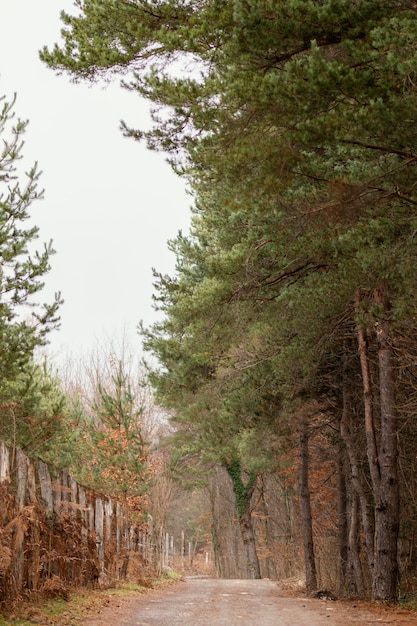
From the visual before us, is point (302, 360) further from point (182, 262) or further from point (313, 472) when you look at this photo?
point (313, 472)

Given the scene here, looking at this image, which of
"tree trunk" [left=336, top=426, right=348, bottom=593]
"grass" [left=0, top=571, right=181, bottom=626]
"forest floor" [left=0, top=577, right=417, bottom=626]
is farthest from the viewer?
"tree trunk" [left=336, top=426, right=348, bottom=593]

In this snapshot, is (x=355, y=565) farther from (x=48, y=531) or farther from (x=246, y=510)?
(x=246, y=510)

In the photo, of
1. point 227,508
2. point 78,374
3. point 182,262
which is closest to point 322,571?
point 182,262

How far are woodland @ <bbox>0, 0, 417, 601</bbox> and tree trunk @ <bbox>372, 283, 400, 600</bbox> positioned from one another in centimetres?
3

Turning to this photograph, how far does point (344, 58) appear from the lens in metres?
7.65

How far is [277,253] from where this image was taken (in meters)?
11.4

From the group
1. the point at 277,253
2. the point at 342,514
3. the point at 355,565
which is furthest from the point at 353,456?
the point at 277,253

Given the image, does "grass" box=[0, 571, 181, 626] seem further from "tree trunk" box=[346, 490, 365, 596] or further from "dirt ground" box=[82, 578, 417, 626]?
"tree trunk" box=[346, 490, 365, 596]

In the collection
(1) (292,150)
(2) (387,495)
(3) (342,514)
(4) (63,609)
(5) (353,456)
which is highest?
(1) (292,150)

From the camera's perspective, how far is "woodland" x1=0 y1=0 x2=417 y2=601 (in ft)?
23.0

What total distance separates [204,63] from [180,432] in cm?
2000

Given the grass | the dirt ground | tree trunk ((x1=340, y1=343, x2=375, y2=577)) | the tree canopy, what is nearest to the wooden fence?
the grass

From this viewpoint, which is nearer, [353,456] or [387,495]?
[387,495]

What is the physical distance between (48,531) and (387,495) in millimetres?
6153
